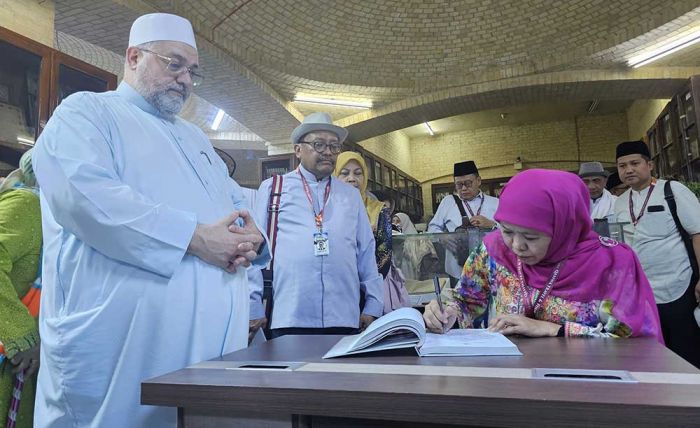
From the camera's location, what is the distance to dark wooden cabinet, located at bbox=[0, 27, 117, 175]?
3340 mm

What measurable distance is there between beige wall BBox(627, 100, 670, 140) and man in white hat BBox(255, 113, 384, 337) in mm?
9005

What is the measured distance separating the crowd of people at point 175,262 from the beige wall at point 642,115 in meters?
9.30

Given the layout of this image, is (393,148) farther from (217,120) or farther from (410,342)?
(410,342)

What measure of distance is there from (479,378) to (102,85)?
4135mm

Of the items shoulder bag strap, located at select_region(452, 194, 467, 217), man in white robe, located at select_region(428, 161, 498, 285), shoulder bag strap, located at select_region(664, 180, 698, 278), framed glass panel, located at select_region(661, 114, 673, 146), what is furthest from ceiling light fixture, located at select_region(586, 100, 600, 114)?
shoulder bag strap, located at select_region(664, 180, 698, 278)

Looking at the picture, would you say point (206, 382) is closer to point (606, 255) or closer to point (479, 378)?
point (479, 378)

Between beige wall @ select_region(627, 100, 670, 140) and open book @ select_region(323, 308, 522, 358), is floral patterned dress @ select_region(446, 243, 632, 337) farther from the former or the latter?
beige wall @ select_region(627, 100, 670, 140)

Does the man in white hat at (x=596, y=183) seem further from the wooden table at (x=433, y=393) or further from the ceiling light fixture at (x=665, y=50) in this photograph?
the wooden table at (x=433, y=393)

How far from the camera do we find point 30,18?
3918 millimetres

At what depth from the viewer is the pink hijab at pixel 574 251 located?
162 centimetres

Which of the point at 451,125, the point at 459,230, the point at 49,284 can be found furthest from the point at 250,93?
the point at 451,125

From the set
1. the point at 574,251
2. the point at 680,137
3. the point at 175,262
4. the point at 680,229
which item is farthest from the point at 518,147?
the point at 175,262

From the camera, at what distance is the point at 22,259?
1.87 m

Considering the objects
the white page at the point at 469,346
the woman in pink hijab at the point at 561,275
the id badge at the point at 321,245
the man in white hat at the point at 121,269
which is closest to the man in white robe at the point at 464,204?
the id badge at the point at 321,245
